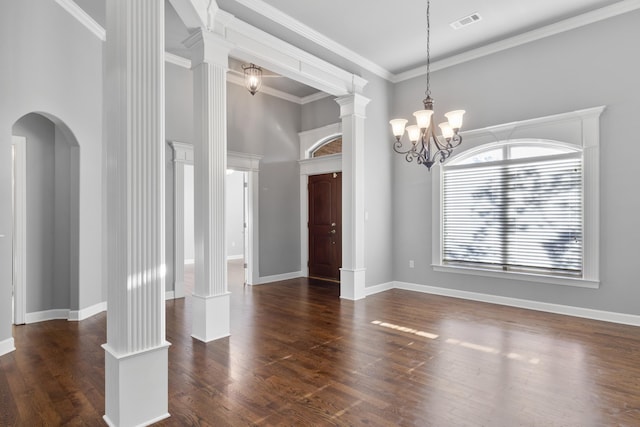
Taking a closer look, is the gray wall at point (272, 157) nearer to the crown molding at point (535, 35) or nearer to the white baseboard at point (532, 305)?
the white baseboard at point (532, 305)

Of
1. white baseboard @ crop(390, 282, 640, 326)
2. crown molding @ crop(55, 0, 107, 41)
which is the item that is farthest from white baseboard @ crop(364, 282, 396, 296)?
crown molding @ crop(55, 0, 107, 41)

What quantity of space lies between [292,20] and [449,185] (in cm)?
333

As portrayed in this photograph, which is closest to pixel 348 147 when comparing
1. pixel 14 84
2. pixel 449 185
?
pixel 449 185

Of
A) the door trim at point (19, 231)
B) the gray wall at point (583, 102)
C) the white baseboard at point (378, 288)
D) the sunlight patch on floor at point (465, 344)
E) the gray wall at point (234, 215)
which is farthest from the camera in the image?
the gray wall at point (234, 215)

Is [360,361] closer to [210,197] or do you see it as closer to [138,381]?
[138,381]

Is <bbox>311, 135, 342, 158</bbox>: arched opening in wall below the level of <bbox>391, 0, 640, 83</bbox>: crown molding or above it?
below

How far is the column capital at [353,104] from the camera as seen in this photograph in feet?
18.0

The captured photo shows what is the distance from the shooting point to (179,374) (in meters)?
2.88

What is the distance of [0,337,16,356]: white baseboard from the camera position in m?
3.21

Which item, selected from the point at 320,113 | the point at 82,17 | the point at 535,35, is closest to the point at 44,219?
the point at 82,17

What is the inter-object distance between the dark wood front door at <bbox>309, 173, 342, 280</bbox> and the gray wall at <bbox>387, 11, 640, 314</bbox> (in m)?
1.84

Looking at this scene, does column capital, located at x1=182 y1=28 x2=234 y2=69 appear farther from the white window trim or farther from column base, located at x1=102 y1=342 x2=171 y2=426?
the white window trim

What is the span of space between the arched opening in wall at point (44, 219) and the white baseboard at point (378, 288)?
13.1ft

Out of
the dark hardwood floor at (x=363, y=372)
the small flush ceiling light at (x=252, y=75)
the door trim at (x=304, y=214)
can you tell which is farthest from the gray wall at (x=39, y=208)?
the door trim at (x=304, y=214)
